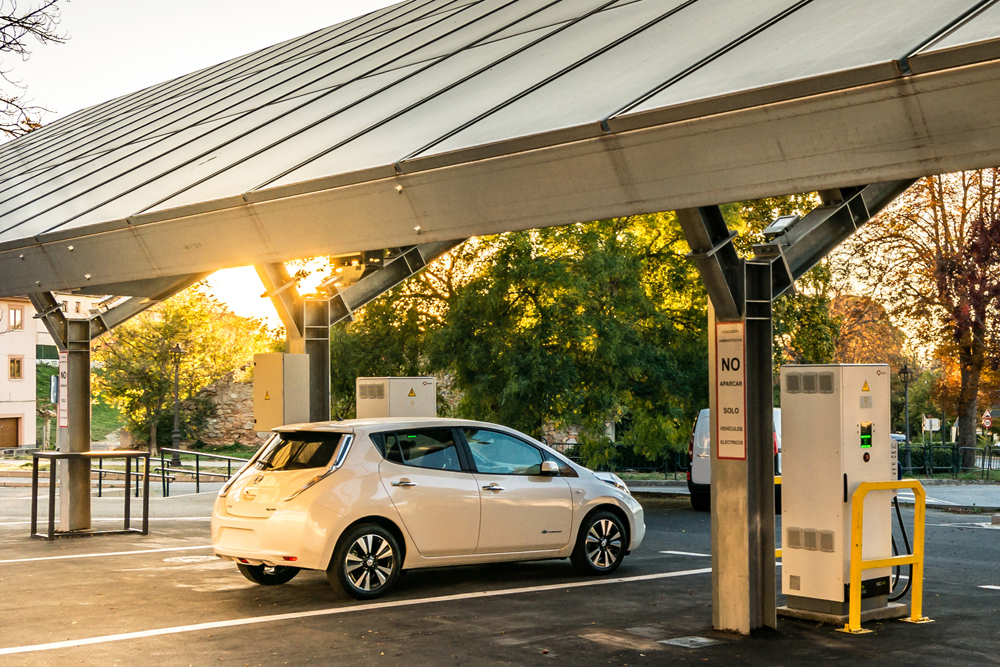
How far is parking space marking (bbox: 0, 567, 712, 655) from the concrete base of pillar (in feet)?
7.77

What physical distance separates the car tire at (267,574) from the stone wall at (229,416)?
135ft

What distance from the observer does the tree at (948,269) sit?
33.9 m

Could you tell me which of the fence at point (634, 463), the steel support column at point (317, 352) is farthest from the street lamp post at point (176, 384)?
the steel support column at point (317, 352)

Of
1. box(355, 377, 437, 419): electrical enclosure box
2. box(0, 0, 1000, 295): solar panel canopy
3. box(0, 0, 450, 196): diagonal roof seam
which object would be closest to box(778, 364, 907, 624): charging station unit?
box(0, 0, 1000, 295): solar panel canopy

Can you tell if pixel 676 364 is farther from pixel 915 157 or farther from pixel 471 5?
pixel 915 157

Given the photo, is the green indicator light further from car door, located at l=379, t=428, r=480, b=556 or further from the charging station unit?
car door, located at l=379, t=428, r=480, b=556

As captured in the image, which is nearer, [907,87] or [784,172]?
[907,87]

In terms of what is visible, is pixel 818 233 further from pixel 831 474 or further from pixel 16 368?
pixel 16 368

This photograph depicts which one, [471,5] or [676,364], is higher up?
[471,5]

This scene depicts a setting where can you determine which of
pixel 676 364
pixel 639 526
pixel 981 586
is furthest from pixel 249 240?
pixel 676 364

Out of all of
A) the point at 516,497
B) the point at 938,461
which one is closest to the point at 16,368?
the point at 938,461

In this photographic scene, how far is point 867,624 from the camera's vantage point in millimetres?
8680

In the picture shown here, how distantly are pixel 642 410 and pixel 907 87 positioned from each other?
17.5 meters

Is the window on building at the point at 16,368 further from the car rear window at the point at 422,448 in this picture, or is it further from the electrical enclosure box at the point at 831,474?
the electrical enclosure box at the point at 831,474
